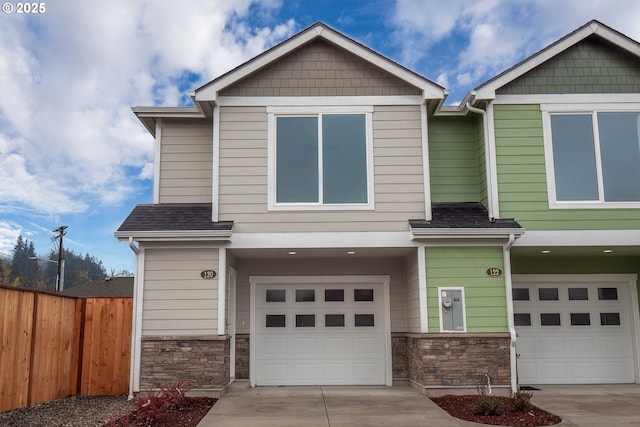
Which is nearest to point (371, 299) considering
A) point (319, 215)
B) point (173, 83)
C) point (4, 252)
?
point (319, 215)

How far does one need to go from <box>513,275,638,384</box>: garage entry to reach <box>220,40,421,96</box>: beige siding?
4742 mm

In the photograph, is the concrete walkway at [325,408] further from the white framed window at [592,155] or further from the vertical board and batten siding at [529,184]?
the white framed window at [592,155]

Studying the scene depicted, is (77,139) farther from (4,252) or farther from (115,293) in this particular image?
(4,252)

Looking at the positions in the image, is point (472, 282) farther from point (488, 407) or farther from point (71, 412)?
point (71, 412)

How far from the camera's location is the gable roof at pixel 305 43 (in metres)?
10.2

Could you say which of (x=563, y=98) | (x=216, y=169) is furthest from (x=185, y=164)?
(x=563, y=98)

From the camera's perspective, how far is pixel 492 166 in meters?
10.3

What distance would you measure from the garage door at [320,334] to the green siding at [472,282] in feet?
5.73

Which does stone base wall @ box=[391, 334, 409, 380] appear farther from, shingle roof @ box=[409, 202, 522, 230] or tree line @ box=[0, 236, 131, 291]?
tree line @ box=[0, 236, 131, 291]

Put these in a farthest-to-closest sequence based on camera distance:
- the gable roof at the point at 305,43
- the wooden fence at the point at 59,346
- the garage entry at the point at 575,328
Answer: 1. the garage entry at the point at 575,328
2. the gable roof at the point at 305,43
3. the wooden fence at the point at 59,346

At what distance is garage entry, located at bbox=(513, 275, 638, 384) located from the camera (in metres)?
11.2

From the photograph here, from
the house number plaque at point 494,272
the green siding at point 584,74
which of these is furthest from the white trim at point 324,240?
the green siding at point 584,74

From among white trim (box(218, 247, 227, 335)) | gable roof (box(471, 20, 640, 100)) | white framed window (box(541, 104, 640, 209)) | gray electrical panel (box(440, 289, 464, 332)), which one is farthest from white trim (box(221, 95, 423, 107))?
gray electrical panel (box(440, 289, 464, 332))

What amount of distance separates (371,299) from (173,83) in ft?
42.6
